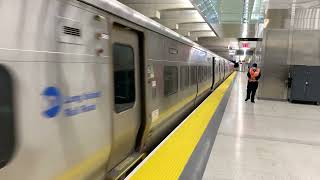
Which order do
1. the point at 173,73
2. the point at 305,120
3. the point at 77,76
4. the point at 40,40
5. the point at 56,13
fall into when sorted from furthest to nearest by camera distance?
the point at 305,120 < the point at 173,73 < the point at 77,76 < the point at 56,13 < the point at 40,40

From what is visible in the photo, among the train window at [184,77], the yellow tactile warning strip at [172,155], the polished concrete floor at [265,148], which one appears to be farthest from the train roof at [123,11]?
the train window at [184,77]

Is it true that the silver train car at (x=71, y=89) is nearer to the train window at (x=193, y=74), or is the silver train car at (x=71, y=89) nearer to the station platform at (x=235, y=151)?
the station platform at (x=235, y=151)

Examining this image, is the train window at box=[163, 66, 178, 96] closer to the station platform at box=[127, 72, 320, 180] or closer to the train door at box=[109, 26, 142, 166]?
the station platform at box=[127, 72, 320, 180]

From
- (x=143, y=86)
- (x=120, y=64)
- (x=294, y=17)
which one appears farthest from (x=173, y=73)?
(x=294, y=17)

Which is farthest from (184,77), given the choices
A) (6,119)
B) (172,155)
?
(6,119)

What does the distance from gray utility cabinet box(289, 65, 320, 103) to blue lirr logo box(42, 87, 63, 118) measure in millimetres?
11275

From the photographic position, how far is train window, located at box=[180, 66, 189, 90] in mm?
6857

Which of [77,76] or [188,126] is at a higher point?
[77,76]

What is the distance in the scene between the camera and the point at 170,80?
224 inches

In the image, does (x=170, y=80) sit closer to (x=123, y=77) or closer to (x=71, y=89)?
(x=123, y=77)

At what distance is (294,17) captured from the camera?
12.4m

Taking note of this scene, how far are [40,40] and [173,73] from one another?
422cm

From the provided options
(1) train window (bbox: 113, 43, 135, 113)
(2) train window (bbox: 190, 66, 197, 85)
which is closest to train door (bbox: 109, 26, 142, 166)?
(1) train window (bbox: 113, 43, 135, 113)

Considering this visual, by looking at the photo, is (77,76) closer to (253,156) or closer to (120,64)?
(120,64)
